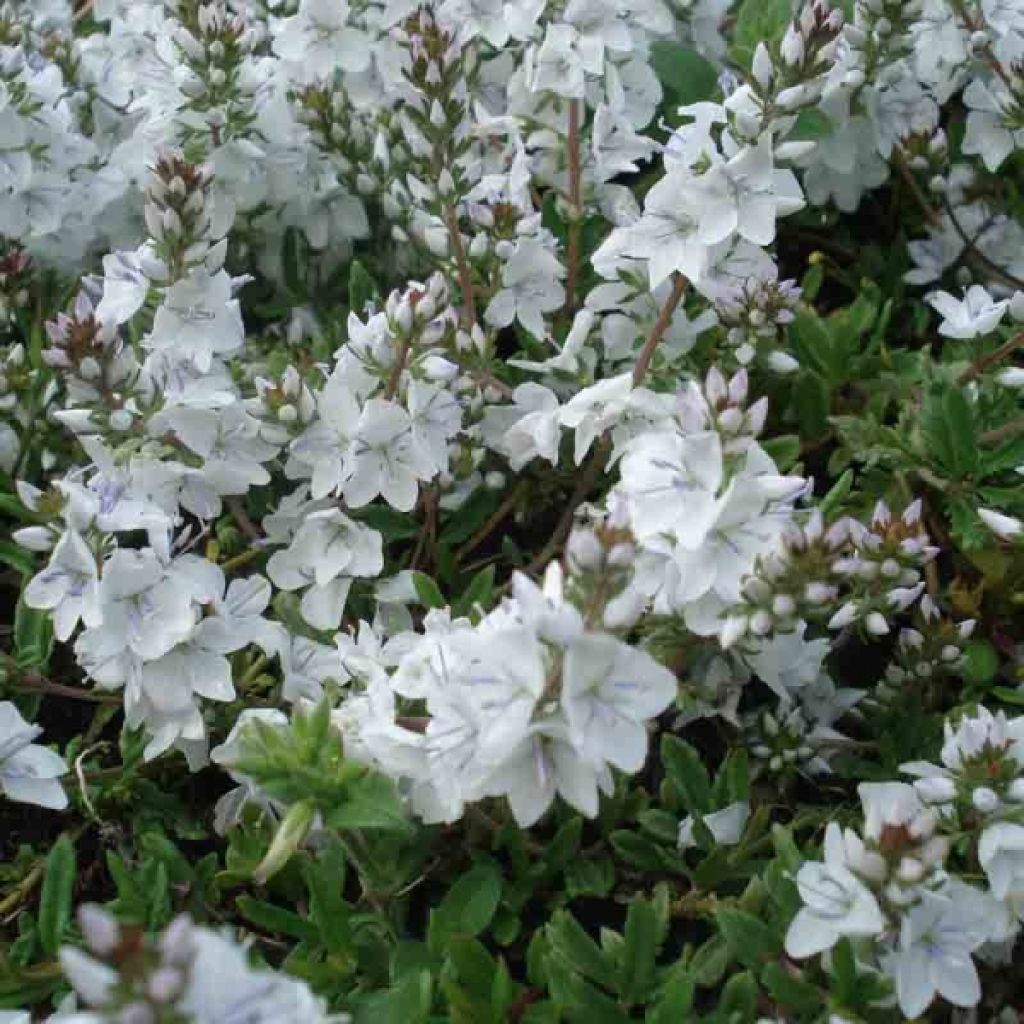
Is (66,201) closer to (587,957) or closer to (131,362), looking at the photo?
(131,362)

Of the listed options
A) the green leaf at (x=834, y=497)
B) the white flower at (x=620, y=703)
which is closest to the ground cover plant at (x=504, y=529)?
the white flower at (x=620, y=703)

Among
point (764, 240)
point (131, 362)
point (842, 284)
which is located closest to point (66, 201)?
point (131, 362)

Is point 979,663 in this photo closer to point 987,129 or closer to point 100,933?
point 987,129

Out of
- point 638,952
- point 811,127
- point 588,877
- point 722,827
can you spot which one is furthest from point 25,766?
point 811,127

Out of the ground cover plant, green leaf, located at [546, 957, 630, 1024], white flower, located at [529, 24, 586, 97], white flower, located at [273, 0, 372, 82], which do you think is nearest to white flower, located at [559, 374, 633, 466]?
the ground cover plant

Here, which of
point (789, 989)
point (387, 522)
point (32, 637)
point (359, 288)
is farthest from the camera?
point (359, 288)

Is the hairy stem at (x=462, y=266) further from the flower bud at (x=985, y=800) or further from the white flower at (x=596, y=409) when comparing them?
the flower bud at (x=985, y=800)

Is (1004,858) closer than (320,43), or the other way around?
(1004,858)

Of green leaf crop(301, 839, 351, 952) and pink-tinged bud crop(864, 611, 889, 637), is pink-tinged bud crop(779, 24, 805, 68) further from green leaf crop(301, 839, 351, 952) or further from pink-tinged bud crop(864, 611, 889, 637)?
green leaf crop(301, 839, 351, 952)
